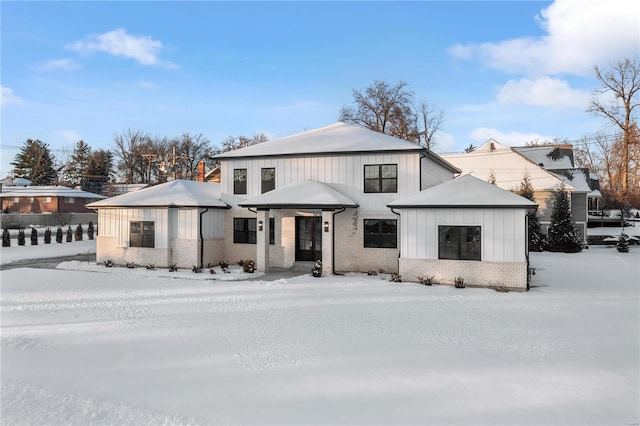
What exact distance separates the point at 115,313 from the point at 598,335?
10474 millimetres

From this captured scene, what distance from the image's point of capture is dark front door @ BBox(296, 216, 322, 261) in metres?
17.0

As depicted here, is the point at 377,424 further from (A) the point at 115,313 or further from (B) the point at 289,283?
(B) the point at 289,283

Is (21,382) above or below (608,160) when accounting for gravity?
below

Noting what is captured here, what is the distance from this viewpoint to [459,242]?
Result: 13.1 metres

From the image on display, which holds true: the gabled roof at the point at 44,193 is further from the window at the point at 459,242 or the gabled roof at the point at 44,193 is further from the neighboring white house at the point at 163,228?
the window at the point at 459,242

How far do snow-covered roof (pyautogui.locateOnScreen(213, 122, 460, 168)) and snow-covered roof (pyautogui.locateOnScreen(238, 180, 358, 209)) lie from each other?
1.49 m

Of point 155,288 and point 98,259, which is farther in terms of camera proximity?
point 98,259

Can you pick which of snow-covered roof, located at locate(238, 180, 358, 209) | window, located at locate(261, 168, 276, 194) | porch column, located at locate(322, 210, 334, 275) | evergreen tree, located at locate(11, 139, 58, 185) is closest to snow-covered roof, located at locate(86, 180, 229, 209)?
window, located at locate(261, 168, 276, 194)

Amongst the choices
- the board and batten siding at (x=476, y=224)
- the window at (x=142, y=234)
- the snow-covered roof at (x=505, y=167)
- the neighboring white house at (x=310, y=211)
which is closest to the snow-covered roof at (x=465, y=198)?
the neighboring white house at (x=310, y=211)

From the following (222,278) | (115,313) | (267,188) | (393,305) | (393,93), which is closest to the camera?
(115,313)

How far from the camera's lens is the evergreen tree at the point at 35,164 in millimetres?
58750

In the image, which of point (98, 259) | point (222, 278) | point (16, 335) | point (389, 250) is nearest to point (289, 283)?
point (222, 278)

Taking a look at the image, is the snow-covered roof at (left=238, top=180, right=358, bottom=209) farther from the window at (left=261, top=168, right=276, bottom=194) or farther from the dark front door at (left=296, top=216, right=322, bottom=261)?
the dark front door at (left=296, top=216, right=322, bottom=261)

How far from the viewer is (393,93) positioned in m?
39.8
